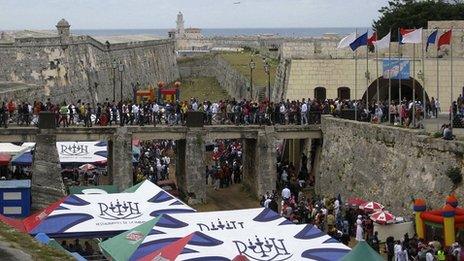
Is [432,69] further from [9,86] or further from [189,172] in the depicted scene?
[9,86]

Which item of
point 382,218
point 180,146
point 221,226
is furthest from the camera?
point 180,146

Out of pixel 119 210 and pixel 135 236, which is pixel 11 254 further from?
pixel 119 210

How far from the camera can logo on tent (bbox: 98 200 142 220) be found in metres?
23.9

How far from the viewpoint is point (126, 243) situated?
20.6m

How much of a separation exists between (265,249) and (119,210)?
5.94m

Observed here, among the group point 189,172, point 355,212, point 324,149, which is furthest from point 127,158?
point 355,212

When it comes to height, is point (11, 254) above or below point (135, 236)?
above

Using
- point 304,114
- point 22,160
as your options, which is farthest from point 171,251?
point 22,160

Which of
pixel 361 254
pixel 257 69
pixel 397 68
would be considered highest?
pixel 397 68

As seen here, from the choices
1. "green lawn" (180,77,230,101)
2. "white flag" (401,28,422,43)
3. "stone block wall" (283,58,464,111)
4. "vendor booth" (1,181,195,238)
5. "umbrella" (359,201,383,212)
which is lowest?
"green lawn" (180,77,230,101)

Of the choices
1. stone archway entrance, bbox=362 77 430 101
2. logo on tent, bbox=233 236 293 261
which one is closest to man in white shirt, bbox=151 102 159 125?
stone archway entrance, bbox=362 77 430 101

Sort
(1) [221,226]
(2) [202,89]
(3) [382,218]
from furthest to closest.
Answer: (2) [202,89]
(3) [382,218]
(1) [221,226]

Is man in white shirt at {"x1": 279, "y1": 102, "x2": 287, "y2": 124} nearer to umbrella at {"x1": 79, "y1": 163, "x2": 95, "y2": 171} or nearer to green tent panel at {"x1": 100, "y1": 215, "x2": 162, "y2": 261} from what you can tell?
umbrella at {"x1": 79, "y1": 163, "x2": 95, "y2": 171}

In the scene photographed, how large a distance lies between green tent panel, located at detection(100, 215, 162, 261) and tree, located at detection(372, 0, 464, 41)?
37.9m
